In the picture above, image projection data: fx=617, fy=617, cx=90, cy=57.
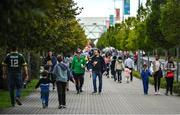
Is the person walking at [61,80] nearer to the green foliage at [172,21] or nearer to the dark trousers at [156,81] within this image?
the dark trousers at [156,81]

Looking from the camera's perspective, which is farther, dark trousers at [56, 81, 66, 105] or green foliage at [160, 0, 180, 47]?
green foliage at [160, 0, 180, 47]

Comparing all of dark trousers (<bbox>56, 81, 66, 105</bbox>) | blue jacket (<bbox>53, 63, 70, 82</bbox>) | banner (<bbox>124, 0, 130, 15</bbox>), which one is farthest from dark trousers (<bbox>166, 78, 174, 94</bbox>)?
banner (<bbox>124, 0, 130, 15</bbox>)

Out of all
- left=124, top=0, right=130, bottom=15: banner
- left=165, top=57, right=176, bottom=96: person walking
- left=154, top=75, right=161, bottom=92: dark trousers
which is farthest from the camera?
left=124, top=0, right=130, bottom=15: banner

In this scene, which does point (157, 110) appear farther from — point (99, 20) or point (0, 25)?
point (99, 20)

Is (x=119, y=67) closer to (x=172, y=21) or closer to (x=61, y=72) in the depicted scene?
(x=172, y=21)

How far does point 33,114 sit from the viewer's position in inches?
654

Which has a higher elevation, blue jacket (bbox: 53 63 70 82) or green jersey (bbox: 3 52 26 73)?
green jersey (bbox: 3 52 26 73)

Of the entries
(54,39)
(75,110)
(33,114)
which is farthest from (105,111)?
(54,39)

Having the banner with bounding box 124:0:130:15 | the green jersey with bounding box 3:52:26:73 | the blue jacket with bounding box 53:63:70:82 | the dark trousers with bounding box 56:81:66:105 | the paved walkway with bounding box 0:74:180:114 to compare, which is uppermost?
the banner with bounding box 124:0:130:15

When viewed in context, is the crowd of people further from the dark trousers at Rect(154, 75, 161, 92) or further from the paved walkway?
the paved walkway

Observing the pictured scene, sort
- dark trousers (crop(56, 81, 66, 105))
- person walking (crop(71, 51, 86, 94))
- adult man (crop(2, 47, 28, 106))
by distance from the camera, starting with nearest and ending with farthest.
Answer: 1. adult man (crop(2, 47, 28, 106))
2. dark trousers (crop(56, 81, 66, 105))
3. person walking (crop(71, 51, 86, 94))

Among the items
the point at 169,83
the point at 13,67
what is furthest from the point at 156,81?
the point at 13,67

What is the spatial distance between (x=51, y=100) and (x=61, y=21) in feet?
16.9

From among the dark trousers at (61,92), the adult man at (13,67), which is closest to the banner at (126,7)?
the dark trousers at (61,92)
